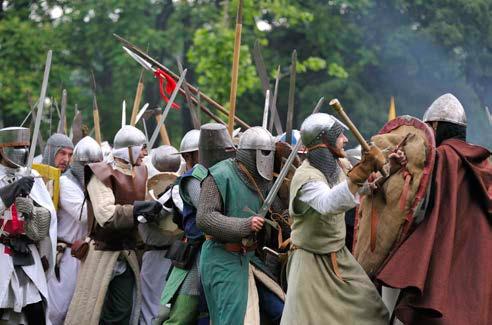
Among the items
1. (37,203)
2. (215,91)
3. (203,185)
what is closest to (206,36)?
(215,91)

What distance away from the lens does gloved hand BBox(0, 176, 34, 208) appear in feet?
26.1

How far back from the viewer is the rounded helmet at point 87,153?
31.8 ft

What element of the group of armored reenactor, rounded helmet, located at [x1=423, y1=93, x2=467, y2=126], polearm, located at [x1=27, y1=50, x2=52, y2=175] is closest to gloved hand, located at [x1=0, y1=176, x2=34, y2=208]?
the group of armored reenactor

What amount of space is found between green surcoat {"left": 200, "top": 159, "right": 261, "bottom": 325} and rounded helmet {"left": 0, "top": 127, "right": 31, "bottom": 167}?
1725 mm

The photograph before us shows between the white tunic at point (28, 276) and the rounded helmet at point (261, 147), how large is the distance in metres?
1.91

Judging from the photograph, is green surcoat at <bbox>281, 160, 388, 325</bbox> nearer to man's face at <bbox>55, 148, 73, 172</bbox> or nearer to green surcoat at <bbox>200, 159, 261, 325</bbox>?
green surcoat at <bbox>200, 159, 261, 325</bbox>

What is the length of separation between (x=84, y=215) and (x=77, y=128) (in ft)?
8.03

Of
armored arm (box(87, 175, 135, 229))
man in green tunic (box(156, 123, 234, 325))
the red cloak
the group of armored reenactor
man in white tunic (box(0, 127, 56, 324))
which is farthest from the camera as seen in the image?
armored arm (box(87, 175, 135, 229))

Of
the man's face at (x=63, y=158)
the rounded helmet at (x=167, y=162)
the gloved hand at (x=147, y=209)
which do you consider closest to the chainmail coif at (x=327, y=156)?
the gloved hand at (x=147, y=209)

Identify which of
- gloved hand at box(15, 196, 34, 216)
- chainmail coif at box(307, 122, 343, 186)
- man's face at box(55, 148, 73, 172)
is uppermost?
chainmail coif at box(307, 122, 343, 186)

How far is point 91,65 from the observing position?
88.0ft

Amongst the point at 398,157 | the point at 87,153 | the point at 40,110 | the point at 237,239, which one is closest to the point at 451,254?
the point at 398,157

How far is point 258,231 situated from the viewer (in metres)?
7.32

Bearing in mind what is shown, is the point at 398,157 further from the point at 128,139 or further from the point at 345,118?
the point at 128,139
